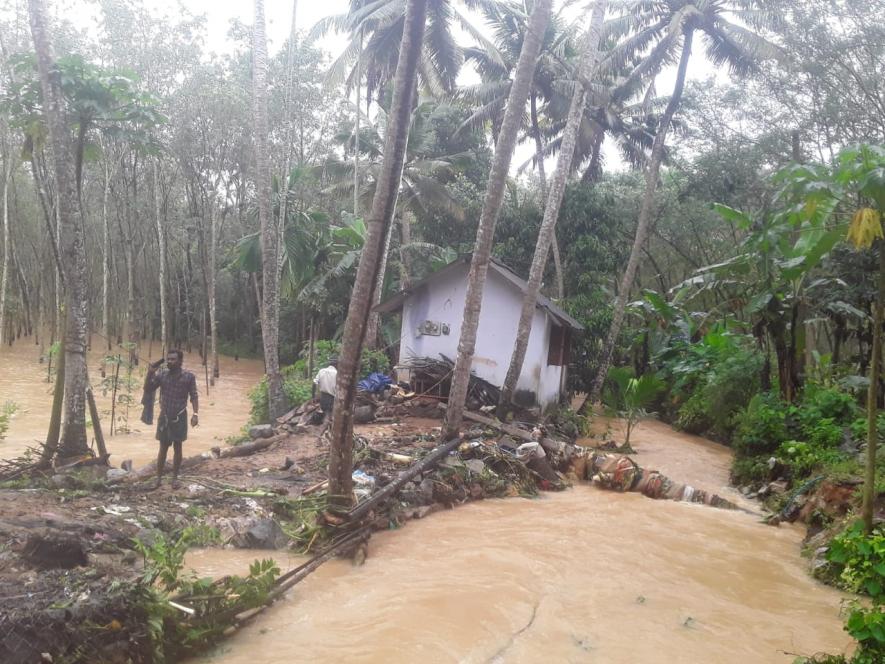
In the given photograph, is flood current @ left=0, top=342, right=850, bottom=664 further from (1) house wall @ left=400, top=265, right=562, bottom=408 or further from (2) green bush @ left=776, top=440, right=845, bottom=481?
(1) house wall @ left=400, top=265, right=562, bottom=408

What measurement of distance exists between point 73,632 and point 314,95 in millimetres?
23587

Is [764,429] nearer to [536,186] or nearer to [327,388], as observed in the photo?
[327,388]

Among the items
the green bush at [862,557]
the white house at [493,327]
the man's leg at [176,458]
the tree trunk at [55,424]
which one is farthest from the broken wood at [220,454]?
the green bush at [862,557]

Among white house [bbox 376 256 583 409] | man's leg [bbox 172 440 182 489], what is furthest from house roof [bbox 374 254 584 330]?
man's leg [bbox 172 440 182 489]

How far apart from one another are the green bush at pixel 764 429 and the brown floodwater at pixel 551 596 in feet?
9.35

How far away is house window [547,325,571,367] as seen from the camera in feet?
52.6

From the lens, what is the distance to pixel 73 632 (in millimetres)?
3920

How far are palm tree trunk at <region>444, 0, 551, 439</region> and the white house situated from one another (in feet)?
12.8

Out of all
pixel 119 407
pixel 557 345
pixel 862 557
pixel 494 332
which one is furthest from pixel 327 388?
pixel 862 557

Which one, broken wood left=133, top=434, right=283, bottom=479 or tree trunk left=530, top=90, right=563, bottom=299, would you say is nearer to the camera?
broken wood left=133, top=434, right=283, bottom=479

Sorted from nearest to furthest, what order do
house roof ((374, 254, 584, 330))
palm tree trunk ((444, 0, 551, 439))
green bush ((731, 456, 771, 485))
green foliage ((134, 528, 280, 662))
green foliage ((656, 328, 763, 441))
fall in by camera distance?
green foliage ((134, 528, 280, 662)), palm tree trunk ((444, 0, 551, 439)), green bush ((731, 456, 771, 485)), house roof ((374, 254, 584, 330)), green foliage ((656, 328, 763, 441))

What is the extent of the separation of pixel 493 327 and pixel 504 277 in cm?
133

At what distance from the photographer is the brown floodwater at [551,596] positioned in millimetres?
5266

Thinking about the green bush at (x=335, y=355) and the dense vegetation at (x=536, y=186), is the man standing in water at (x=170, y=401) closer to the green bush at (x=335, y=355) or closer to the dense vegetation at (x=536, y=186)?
the dense vegetation at (x=536, y=186)
